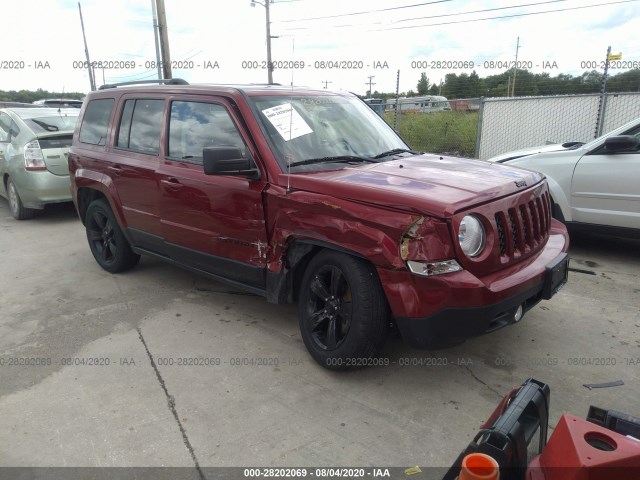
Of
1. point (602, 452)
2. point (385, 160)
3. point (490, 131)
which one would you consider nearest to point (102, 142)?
point (385, 160)

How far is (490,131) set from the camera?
11.2 metres

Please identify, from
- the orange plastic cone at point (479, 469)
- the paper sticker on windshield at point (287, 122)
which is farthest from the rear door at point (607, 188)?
the orange plastic cone at point (479, 469)

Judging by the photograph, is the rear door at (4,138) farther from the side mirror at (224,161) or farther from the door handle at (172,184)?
the side mirror at (224,161)

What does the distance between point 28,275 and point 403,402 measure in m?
4.42

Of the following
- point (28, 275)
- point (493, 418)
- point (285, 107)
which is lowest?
point (28, 275)

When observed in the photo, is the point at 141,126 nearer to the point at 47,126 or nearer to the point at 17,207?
the point at 47,126

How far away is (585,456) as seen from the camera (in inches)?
62.6

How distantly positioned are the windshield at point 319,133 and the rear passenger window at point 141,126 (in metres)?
1.13

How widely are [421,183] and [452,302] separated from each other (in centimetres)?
76

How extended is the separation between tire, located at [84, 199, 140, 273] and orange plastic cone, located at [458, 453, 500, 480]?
14.0 ft

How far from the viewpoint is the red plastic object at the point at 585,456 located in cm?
156

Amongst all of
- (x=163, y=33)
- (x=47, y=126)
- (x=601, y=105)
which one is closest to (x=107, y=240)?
(x=47, y=126)

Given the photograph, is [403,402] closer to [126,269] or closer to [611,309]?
[611,309]

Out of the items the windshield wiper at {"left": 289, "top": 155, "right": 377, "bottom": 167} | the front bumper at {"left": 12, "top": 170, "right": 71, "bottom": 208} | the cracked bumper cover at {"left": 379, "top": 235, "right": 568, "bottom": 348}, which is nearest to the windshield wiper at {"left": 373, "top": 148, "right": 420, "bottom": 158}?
the windshield wiper at {"left": 289, "top": 155, "right": 377, "bottom": 167}
